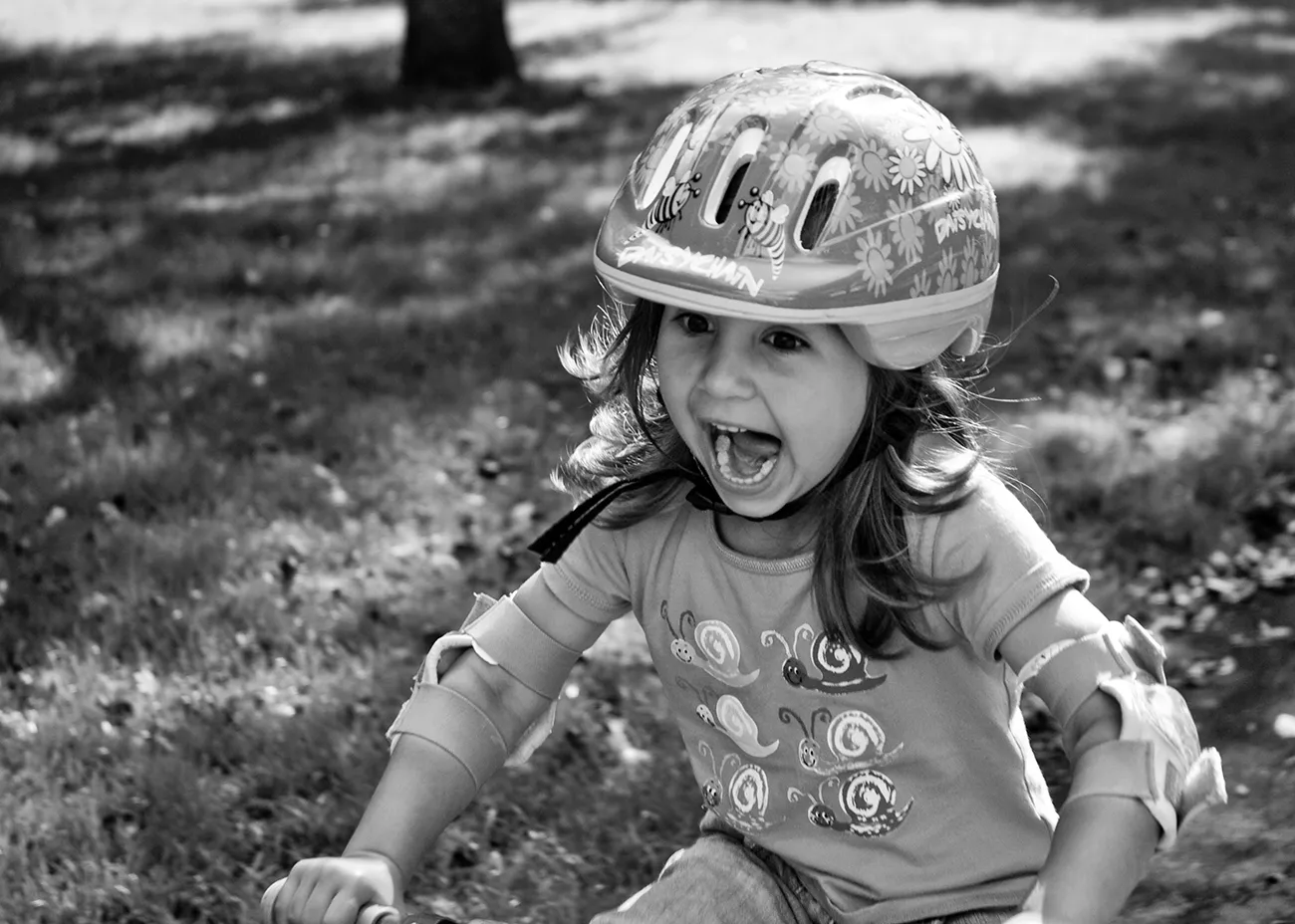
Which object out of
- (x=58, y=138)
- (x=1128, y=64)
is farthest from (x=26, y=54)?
(x=1128, y=64)

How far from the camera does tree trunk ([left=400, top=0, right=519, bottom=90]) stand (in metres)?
13.0

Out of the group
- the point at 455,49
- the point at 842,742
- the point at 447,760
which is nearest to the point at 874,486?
the point at 842,742

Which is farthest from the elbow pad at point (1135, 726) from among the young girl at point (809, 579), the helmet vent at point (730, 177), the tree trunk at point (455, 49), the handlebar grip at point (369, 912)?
the tree trunk at point (455, 49)

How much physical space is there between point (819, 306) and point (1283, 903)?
172 cm

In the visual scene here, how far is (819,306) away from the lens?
2486 millimetres

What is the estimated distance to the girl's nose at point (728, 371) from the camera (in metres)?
2.56

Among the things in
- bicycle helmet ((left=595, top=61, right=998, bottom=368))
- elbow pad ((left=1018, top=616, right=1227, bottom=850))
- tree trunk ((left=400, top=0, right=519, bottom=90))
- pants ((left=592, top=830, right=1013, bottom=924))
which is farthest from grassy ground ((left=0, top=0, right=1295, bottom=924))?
bicycle helmet ((left=595, top=61, right=998, bottom=368))

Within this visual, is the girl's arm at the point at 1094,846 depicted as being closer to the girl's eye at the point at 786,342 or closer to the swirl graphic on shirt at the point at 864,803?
the swirl graphic on shirt at the point at 864,803

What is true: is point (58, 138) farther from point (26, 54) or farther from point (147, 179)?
point (26, 54)

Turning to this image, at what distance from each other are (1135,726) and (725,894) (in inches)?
31.4

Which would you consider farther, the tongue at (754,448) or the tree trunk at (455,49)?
the tree trunk at (455,49)

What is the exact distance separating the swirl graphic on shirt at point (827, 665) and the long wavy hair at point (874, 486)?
0.02 meters

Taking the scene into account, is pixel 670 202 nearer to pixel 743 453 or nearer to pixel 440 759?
pixel 743 453

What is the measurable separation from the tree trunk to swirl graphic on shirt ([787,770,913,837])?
35.9 feet
